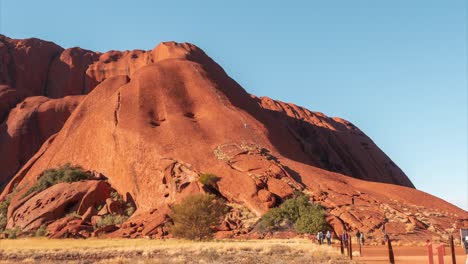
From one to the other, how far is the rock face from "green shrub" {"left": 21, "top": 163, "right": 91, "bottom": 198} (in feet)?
7.30

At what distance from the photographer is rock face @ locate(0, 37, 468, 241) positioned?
45406 millimetres

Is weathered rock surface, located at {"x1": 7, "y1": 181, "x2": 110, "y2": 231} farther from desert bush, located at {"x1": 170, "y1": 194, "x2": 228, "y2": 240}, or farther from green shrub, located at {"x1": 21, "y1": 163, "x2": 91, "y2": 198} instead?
desert bush, located at {"x1": 170, "y1": 194, "x2": 228, "y2": 240}

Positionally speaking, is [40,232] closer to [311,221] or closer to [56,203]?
[56,203]

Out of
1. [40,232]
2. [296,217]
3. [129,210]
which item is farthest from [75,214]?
[296,217]

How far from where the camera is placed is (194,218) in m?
40.8

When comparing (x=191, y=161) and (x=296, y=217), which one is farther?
(x=191, y=161)

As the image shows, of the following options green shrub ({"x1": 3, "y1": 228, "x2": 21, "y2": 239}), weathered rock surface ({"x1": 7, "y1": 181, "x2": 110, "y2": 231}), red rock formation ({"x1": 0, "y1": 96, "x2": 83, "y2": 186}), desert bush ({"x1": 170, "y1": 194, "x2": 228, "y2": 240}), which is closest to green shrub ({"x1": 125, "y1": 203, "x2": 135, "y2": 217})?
weathered rock surface ({"x1": 7, "y1": 181, "x2": 110, "y2": 231})

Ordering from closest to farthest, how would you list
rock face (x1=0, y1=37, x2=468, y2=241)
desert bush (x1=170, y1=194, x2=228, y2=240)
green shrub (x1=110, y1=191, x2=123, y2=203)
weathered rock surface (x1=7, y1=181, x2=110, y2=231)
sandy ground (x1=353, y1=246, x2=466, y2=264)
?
sandy ground (x1=353, y1=246, x2=466, y2=264) < desert bush (x1=170, y1=194, x2=228, y2=240) < rock face (x1=0, y1=37, x2=468, y2=241) < weathered rock surface (x1=7, y1=181, x2=110, y2=231) < green shrub (x1=110, y1=191, x2=123, y2=203)

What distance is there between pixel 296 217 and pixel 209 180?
365 inches

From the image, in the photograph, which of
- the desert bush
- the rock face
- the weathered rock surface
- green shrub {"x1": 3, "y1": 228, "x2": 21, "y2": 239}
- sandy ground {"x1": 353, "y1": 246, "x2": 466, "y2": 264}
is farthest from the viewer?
the weathered rock surface

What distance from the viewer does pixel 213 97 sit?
63.7 meters

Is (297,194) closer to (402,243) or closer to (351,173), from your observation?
(402,243)

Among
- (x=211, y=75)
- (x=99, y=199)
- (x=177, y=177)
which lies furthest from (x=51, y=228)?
(x=211, y=75)

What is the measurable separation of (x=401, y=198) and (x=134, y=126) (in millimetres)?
30155
